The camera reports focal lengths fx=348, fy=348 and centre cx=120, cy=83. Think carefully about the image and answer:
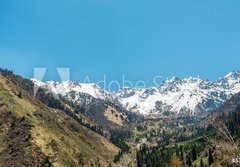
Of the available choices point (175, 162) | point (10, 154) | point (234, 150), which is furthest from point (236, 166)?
point (10, 154)

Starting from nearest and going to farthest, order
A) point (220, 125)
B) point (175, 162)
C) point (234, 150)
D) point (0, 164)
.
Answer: point (234, 150) < point (220, 125) < point (175, 162) < point (0, 164)

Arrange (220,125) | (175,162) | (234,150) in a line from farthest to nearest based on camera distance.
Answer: (175,162) < (220,125) < (234,150)

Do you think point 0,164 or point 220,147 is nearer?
point 220,147

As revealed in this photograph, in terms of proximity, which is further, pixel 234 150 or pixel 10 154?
pixel 10 154

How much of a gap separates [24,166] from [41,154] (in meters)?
13.5

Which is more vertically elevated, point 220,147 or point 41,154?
point 220,147

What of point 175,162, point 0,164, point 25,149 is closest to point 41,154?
point 25,149

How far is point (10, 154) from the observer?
636ft

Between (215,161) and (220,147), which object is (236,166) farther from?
(215,161)

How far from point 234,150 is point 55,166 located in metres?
170

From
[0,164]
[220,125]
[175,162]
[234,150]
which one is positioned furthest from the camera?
[0,164]

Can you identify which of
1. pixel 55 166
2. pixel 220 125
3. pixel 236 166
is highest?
pixel 220 125

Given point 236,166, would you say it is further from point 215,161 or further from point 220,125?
point 215,161

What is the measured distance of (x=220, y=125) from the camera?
35.4 meters
